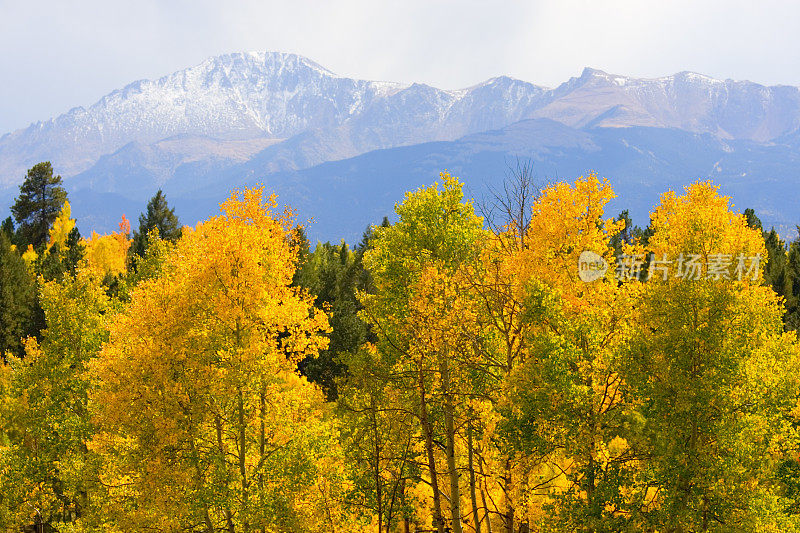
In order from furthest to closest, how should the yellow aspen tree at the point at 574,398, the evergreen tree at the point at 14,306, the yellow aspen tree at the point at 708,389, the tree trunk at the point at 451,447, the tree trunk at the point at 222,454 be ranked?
the evergreen tree at the point at 14,306
the tree trunk at the point at 222,454
the tree trunk at the point at 451,447
the yellow aspen tree at the point at 574,398
the yellow aspen tree at the point at 708,389

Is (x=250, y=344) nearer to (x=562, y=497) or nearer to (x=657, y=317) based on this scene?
(x=562, y=497)

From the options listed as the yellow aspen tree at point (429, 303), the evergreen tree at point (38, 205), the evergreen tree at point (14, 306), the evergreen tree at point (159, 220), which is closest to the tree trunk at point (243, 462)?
the yellow aspen tree at point (429, 303)

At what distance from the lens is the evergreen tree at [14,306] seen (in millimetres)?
48875

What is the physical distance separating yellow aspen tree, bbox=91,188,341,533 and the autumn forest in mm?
72

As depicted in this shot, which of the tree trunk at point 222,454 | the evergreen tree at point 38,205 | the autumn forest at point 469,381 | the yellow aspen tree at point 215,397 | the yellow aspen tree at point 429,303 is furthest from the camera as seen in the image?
the evergreen tree at point 38,205

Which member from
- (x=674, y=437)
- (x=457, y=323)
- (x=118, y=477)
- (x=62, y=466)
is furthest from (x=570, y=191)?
(x=62, y=466)

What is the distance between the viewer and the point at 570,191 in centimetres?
2269

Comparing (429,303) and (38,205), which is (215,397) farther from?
(38,205)

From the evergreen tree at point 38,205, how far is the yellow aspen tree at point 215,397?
66.2 meters

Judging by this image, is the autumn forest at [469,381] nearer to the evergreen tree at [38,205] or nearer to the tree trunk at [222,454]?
the tree trunk at [222,454]

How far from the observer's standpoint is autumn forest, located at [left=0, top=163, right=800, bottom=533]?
54.6ft

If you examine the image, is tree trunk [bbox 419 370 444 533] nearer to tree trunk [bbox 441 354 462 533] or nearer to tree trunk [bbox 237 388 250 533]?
tree trunk [bbox 441 354 462 533]

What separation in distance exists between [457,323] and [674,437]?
20.9 ft

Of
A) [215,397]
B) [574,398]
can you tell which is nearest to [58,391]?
[215,397]
